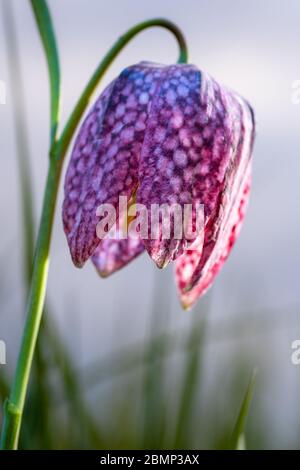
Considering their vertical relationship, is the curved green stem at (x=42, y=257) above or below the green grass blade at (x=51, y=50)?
below

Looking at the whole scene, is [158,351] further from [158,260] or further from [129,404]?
[158,260]

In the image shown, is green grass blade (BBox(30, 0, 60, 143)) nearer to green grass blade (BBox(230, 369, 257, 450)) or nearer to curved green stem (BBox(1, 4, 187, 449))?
curved green stem (BBox(1, 4, 187, 449))

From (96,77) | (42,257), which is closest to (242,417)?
(42,257)

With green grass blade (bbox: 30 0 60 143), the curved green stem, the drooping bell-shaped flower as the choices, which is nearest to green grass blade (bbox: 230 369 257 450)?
the drooping bell-shaped flower

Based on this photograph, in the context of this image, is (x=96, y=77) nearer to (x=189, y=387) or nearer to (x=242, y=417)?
(x=242, y=417)

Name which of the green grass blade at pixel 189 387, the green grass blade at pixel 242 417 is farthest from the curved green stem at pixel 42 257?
the green grass blade at pixel 189 387

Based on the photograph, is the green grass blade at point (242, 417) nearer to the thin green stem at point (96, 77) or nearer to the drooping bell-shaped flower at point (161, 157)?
the drooping bell-shaped flower at point (161, 157)
